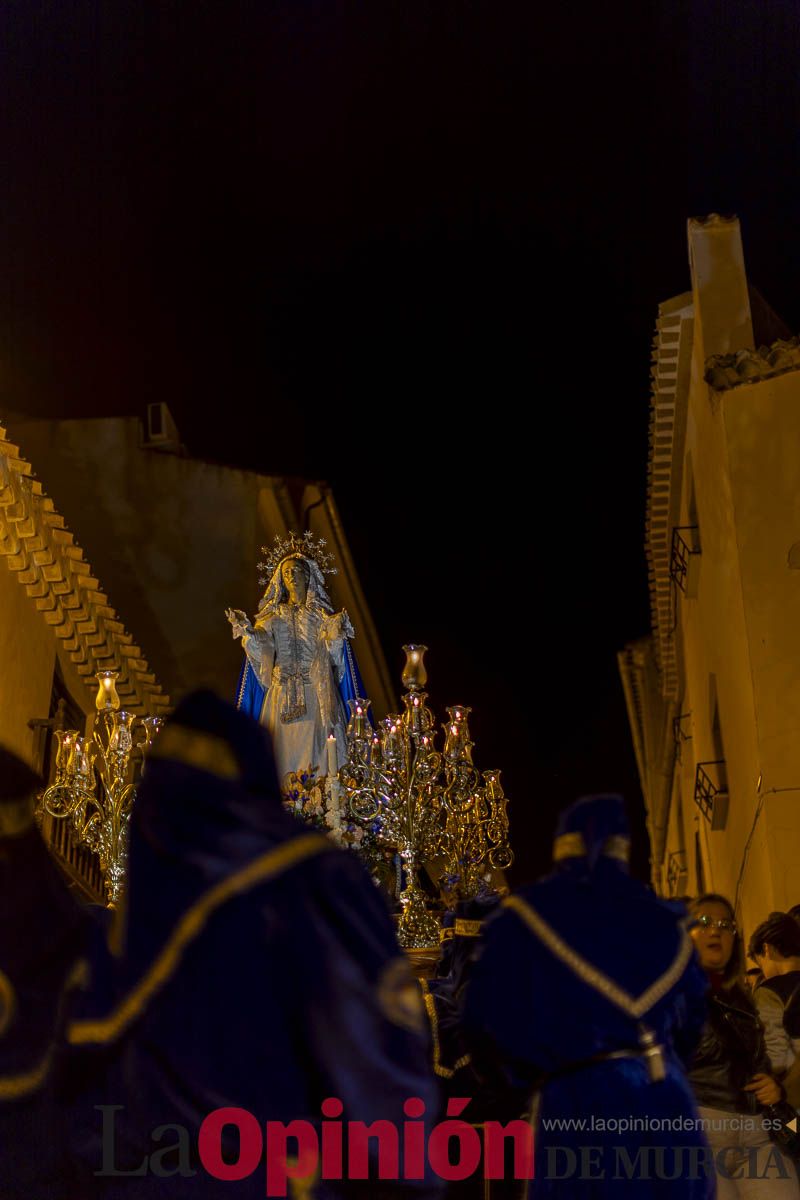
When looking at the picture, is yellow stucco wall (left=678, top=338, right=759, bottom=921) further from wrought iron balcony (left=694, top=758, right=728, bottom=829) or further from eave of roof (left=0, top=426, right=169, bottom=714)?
eave of roof (left=0, top=426, right=169, bottom=714)

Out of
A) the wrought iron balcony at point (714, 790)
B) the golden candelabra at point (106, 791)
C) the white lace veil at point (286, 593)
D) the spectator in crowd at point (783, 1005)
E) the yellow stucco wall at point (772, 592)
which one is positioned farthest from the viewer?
the wrought iron balcony at point (714, 790)

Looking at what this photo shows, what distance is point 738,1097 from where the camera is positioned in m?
5.24

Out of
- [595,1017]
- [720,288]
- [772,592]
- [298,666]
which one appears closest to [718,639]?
[772,592]

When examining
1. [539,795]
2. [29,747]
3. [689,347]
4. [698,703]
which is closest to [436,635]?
[539,795]

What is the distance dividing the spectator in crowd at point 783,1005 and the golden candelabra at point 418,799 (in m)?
1.92

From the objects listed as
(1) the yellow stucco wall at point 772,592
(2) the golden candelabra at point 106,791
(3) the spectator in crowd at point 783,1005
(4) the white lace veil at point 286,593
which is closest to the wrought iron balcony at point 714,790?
(1) the yellow stucco wall at point 772,592

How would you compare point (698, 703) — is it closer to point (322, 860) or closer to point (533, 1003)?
point (533, 1003)

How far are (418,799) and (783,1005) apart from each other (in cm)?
244

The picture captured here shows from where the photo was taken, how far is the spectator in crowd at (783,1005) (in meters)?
5.55

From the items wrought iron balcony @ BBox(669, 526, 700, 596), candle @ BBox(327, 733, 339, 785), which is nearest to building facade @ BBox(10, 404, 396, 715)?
wrought iron balcony @ BBox(669, 526, 700, 596)

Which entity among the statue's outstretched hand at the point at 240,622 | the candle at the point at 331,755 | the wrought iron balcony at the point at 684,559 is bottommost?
the candle at the point at 331,755

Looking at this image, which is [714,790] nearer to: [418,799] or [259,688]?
[259,688]

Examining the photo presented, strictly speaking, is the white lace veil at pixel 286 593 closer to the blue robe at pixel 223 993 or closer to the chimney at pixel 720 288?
the chimney at pixel 720 288

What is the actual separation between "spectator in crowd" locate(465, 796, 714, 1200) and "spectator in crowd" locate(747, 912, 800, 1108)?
152cm
